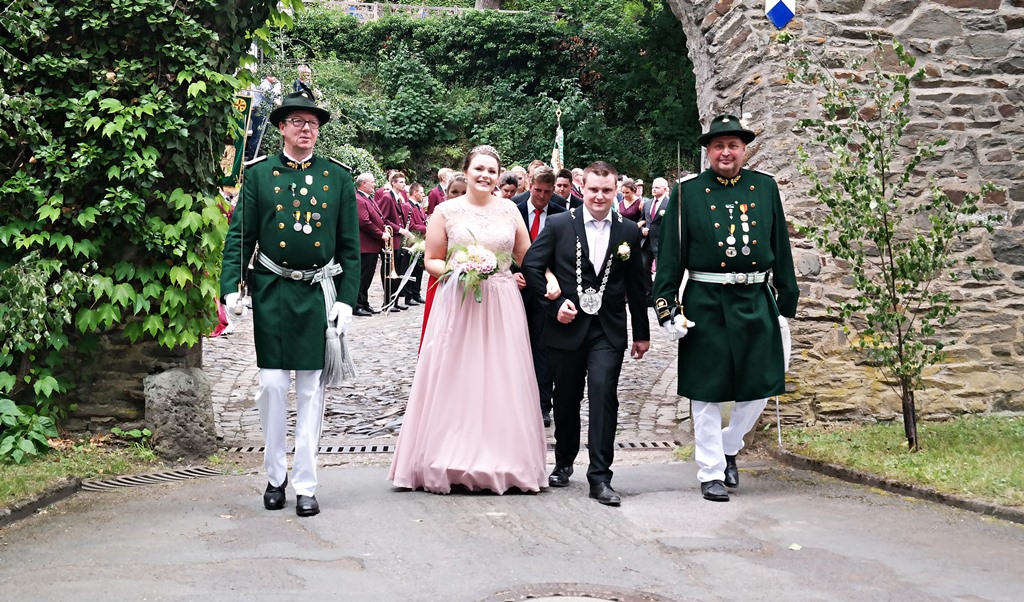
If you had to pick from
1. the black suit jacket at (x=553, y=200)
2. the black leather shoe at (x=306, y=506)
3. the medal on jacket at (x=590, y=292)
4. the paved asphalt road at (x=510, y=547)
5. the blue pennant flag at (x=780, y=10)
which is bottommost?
the paved asphalt road at (x=510, y=547)

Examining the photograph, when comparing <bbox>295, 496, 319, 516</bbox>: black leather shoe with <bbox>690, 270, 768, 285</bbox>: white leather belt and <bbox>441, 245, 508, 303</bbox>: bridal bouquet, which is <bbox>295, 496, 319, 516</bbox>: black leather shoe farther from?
<bbox>690, 270, 768, 285</bbox>: white leather belt

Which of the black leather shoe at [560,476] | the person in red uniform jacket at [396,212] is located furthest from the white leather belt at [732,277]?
the person in red uniform jacket at [396,212]

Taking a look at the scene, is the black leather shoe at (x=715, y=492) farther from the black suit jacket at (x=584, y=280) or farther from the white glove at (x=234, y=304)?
the white glove at (x=234, y=304)

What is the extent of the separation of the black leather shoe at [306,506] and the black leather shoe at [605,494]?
1548 millimetres

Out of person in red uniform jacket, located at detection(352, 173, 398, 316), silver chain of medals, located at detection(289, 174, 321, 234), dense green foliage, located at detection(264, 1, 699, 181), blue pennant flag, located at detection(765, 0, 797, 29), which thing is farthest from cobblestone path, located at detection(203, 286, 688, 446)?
dense green foliage, located at detection(264, 1, 699, 181)

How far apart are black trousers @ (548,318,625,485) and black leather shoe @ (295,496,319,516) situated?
1.55 meters

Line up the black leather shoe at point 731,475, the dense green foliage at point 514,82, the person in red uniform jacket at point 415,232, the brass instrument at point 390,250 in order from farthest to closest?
the dense green foliage at point 514,82 < the person in red uniform jacket at point 415,232 < the brass instrument at point 390,250 < the black leather shoe at point 731,475

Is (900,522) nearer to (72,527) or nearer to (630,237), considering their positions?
(630,237)

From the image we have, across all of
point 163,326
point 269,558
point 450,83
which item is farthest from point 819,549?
point 450,83

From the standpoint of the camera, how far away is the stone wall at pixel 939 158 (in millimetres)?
8133

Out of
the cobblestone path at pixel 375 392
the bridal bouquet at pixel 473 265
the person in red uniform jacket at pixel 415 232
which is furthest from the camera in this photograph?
the person in red uniform jacket at pixel 415 232

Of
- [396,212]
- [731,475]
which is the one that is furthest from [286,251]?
→ [396,212]

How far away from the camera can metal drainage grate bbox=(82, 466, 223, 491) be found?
6.71 meters

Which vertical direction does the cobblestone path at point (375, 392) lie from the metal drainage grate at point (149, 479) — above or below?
above
